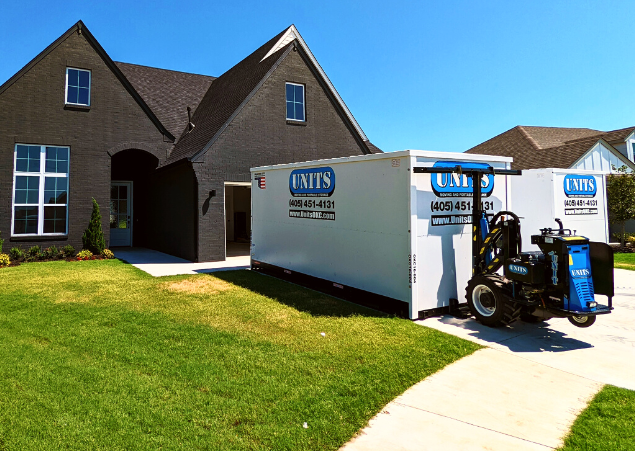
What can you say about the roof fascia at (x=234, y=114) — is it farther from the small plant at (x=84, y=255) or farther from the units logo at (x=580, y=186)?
the units logo at (x=580, y=186)

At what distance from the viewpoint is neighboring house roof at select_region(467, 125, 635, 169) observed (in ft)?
77.5

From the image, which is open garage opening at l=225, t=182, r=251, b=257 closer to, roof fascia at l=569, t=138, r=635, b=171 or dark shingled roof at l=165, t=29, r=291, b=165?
dark shingled roof at l=165, t=29, r=291, b=165

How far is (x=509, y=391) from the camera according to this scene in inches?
161

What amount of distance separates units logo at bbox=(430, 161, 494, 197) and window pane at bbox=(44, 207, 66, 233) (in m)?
13.6

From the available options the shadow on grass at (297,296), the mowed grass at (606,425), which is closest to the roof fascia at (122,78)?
the shadow on grass at (297,296)

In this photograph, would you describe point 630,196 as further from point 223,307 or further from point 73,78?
point 73,78

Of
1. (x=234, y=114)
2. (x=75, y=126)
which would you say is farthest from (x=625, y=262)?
(x=75, y=126)

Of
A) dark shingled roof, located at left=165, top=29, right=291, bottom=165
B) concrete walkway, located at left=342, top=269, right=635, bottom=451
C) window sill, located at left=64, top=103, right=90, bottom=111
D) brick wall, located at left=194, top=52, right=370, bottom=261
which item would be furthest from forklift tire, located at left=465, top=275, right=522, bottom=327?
window sill, located at left=64, top=103, right=90, bottom=111

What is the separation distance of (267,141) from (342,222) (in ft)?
26.1

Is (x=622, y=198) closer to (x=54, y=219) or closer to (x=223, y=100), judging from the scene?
(x=223, y=100)

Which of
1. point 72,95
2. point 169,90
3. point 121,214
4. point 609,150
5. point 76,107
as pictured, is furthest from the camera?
point 609,150

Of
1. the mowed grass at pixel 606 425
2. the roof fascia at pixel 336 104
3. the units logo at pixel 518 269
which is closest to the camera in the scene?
the mowed grass at pixel 606 425

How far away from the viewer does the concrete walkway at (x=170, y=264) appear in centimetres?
1152

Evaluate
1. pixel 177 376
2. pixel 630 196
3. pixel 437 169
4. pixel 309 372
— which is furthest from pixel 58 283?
pixel 630 196
